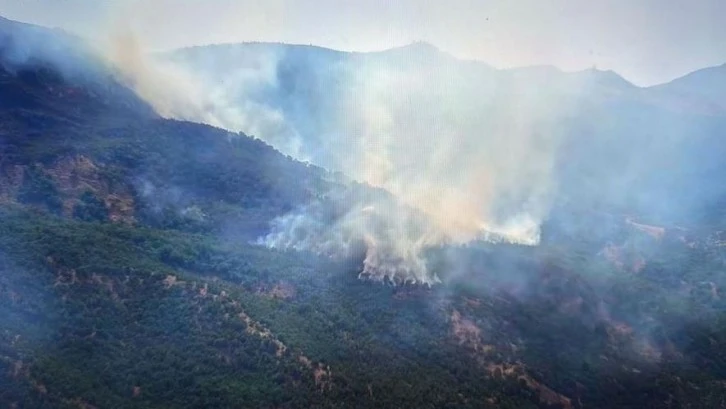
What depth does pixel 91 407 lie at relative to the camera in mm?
72875

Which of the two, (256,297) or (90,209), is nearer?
(256,297)

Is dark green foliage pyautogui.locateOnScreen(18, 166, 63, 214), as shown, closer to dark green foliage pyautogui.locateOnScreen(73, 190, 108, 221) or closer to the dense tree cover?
dark green foliage pyautogui.locateOnScreen(73, 190, 108, 221)

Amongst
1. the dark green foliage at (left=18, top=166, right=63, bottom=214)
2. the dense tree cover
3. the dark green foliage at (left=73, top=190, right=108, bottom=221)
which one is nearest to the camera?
the dense tree cover

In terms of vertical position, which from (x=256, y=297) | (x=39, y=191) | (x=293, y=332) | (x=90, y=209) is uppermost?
(x=39, y=191)

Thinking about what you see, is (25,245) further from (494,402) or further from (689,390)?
(689,390)

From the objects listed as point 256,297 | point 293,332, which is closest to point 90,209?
point 256,297

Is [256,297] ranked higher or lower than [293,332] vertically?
higher

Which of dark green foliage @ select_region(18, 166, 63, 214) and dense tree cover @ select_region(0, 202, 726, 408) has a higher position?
dark green foliage @ select_region(18, 166, 63, 214)

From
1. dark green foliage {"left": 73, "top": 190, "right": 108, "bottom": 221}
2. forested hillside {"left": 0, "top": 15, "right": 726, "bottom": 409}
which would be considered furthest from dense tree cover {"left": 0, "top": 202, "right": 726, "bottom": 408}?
dark green foliage {"left": 73, "top": 190, "right": 108, "bottom": 221}

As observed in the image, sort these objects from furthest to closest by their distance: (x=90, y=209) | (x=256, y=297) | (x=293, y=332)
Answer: (x=90, y=209) → (x=256, y=297) → (x=293, y=332)

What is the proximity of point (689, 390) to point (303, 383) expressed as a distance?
74840 millimetres

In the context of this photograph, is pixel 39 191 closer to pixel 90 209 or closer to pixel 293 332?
pixel 90 209

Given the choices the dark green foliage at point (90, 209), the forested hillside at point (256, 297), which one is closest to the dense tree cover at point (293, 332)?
the forested hillside at point (256, 297)

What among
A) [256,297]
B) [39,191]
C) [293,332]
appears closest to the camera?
[293,332]
